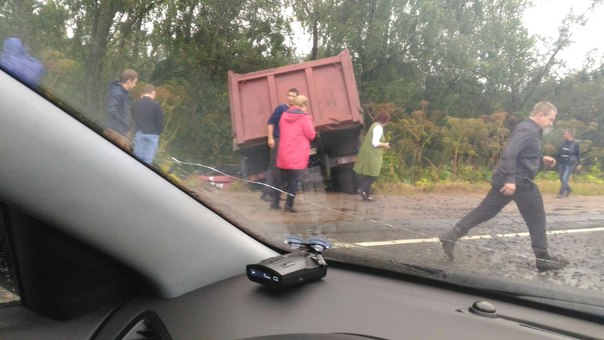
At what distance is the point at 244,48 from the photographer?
2.91 metres

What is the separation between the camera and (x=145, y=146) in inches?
89.8

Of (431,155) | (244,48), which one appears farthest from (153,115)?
(431,155)

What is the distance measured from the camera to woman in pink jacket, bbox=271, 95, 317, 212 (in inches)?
130

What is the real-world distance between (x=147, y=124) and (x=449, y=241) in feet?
5.43

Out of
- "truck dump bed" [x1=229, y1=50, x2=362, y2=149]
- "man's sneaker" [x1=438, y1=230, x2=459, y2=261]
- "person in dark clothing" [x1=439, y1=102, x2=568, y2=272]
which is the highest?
"truck dump bed" [x1=229, y1=50, x2=362, y2=149]

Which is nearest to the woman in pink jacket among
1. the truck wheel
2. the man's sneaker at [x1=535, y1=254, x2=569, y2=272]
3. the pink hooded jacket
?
the pink hooded jacket

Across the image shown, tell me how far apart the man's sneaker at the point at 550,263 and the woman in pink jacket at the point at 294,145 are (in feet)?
4.35

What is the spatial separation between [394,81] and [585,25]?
958 mm

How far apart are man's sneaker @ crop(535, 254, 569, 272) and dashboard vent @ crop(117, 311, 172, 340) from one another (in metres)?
1.73

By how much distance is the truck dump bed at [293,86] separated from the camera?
3000 millimetres

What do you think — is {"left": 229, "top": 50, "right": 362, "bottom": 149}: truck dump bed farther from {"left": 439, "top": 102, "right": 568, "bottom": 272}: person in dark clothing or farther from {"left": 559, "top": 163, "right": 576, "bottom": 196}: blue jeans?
{"left": 559, "top": 163, "right": 576, "bottom": 196}: blue jeans

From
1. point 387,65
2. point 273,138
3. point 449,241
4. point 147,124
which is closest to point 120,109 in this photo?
point 147,124

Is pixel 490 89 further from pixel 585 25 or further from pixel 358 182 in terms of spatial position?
pixel 358 182

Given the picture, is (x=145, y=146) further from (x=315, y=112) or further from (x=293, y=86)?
(x=315, y=112)
